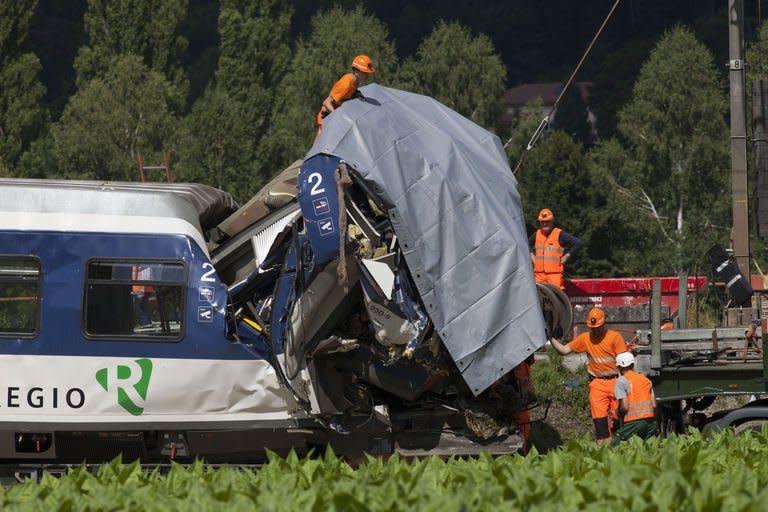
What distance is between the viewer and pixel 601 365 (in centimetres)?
1468

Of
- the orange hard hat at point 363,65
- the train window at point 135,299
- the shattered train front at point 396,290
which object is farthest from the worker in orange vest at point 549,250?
the train window at point 135,299

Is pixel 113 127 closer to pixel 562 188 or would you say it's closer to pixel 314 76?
pixel 314 76

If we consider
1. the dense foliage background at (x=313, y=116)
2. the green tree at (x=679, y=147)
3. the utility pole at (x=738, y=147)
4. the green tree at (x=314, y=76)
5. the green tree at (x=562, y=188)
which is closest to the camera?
the utility pole at (x=738, y=147)

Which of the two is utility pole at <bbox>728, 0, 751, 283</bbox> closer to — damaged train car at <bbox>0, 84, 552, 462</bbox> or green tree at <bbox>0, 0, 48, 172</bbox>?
damaged train car at <bbox>0, 84, 552, 462</bbox>

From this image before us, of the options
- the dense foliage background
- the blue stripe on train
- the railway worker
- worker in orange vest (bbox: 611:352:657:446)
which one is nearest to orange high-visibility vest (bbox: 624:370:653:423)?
worker in orange vest (bbox: 611:352:657:446)

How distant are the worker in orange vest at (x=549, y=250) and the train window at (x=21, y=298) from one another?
326 inches

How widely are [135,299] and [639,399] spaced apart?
5.15 meters

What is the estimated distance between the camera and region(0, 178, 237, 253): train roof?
493 inches

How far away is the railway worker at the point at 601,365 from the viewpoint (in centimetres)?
1443

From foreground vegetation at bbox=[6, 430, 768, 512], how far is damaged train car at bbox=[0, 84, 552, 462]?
380 cm

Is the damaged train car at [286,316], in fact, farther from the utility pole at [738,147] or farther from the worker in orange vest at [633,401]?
the utility pole at [738,147]

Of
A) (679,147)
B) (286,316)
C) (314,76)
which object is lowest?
(679,147)

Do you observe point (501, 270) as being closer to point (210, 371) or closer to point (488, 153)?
point (488, 153)

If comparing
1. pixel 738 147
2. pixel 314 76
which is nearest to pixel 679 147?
pixel 314 76
